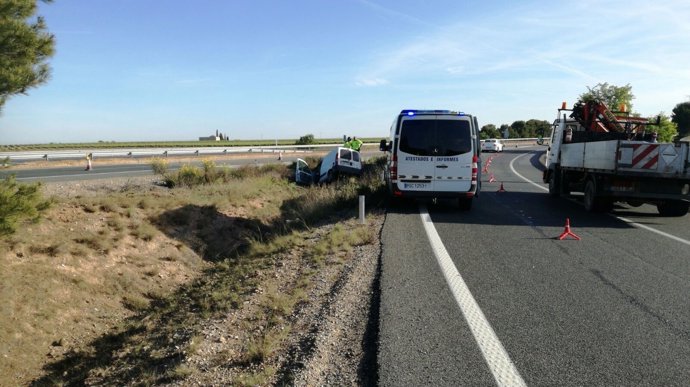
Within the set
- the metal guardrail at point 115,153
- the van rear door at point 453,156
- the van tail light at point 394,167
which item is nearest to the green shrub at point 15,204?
the van tail light at point 394,167

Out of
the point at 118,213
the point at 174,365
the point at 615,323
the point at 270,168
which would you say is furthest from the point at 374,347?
the point at 270,168

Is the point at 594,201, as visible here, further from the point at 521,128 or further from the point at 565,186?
the point at 521,128

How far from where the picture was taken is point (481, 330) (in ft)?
15.1

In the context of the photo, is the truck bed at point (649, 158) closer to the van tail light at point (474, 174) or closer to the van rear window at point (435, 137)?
the van tail light at point (474, 174)

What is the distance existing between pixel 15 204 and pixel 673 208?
1408 centimetres

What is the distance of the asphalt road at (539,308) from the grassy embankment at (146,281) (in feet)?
3.79

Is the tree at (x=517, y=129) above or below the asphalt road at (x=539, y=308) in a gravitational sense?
above

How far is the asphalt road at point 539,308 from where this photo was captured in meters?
3.86

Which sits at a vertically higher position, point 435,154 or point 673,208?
point 435,154

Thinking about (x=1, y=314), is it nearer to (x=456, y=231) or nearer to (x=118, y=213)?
(x=118, y=213)

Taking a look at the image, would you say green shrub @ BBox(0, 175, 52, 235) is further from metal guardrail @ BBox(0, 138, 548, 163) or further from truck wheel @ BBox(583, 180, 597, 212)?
metal guardrail @ BBox(0, 138, 548, 163)

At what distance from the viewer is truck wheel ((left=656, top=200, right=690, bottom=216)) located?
12.2 m

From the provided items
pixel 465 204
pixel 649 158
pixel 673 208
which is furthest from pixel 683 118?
pixel 465 204

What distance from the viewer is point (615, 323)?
15.9ft
